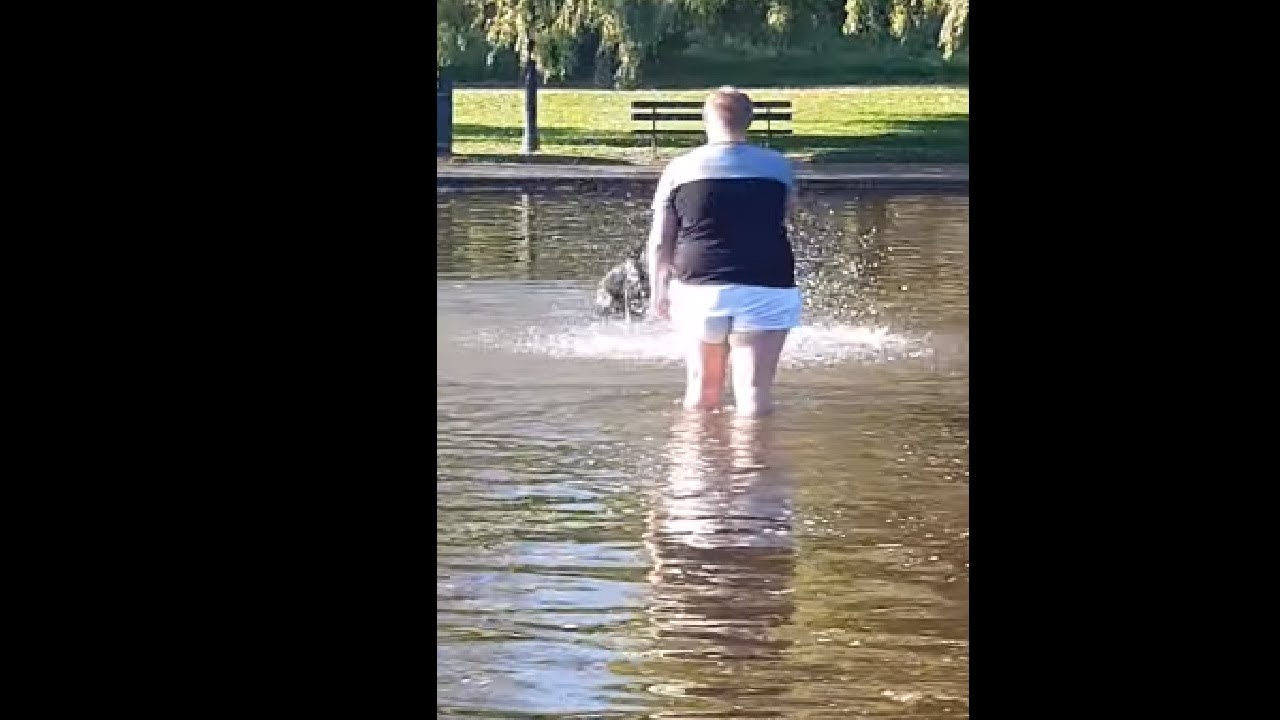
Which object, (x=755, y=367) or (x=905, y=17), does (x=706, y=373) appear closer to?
(x=755, y=367)

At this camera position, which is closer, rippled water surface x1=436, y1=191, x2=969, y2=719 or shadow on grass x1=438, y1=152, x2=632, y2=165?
rippled water surface x1=436, y1=191, x2=969, y2=719

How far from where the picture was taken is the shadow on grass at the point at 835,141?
30078 mm

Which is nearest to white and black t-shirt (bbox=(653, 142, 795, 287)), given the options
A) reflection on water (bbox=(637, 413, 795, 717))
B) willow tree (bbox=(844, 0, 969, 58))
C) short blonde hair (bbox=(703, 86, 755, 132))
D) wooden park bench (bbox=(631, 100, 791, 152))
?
short blonde hair (bbox=(703, 86, 755, 132))

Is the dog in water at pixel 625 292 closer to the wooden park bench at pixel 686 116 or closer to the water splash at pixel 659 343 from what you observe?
the water splash at pixel 659 343

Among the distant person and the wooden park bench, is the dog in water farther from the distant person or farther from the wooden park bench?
the wooden park bench

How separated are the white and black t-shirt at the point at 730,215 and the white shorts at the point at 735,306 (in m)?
0.03

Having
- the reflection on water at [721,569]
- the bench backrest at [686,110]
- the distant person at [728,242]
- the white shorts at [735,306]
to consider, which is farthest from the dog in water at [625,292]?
the bench backrest at [686,110]

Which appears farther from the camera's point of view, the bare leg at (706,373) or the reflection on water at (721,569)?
the bare leg at (706,373)

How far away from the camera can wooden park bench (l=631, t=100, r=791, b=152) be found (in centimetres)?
3120

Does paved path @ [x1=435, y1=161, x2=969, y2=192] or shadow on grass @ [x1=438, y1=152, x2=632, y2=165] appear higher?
shadow on grass @ [x1=438, y1=152, x2=632, y2=165]

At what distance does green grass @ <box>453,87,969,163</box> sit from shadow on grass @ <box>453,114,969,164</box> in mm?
13
